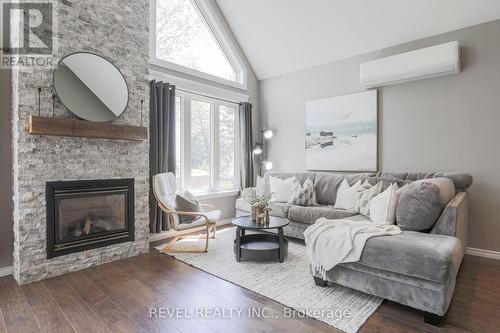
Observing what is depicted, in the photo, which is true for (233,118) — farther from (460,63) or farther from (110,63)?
(460,63)

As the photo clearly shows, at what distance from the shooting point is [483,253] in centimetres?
Answer: 343

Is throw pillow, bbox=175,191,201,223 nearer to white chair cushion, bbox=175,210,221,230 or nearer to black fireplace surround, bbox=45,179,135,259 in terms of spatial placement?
white chair cushion, bbox=175,210,221,230

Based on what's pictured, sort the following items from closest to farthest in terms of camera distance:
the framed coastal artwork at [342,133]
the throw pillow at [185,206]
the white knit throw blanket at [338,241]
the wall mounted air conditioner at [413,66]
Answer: the white knit throw blanket at [338,241] < the wall mounted air conditioner at [413,66] < the throw pillow at [185,206] < the framed coastal artwork at [342,133]

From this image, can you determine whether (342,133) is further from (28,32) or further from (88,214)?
(28,32)

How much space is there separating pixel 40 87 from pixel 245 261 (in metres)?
2.77

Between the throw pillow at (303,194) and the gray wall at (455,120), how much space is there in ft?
3.72

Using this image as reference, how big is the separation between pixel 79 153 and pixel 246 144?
3006 mm

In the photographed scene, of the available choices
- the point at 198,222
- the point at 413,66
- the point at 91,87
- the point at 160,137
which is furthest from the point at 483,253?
the point at 91,87

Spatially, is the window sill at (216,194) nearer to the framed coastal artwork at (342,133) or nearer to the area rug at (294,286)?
the area rug at (294,286)

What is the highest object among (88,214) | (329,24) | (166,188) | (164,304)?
(329,24)

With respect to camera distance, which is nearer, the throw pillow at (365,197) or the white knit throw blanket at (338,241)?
the white knit throw blanket at (338,241)

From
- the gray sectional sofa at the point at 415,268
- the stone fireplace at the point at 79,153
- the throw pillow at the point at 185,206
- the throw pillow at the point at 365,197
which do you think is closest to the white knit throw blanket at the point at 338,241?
the gray sectional sofa at the point at 415,268

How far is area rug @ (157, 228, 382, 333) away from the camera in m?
2.13

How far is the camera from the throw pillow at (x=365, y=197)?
139 inches
